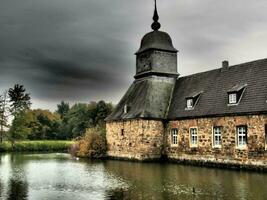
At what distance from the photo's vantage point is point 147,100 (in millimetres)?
31062

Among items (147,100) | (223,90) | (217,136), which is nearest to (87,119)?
(147,100)

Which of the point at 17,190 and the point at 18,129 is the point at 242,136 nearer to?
the point at 17,190

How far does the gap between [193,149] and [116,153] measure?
847 centimetres

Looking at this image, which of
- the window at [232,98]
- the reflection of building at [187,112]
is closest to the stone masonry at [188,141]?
the reflection of building at [187,112]

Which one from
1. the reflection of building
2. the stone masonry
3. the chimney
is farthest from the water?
the chimney

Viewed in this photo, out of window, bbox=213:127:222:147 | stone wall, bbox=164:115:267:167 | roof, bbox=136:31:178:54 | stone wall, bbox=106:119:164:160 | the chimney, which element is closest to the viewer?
stone wall, bbox=164:115:267:167

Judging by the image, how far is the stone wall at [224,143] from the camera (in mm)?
21750

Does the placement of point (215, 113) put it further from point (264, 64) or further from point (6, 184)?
point (6, 184)

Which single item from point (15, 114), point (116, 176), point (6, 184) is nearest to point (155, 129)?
point (116, 176)

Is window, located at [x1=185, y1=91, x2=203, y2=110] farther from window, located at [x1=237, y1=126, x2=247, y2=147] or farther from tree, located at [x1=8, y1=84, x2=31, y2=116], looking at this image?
tree, located at [x1=8, y1=84, x2=31, y2=116]

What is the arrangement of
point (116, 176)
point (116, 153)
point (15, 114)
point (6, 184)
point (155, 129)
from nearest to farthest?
1. point (6, 184)
2. point (116, 176)
3. point (155, 129)
4. point (116, 153)
5. point (15, 114)

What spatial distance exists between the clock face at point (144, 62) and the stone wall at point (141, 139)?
543 cm

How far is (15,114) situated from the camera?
56.2 m

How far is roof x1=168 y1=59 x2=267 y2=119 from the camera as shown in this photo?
2289 cm
